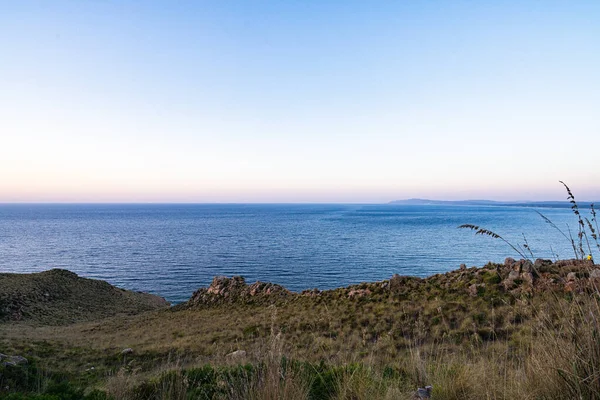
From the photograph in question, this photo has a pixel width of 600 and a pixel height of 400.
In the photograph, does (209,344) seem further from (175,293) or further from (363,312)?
(175,293)

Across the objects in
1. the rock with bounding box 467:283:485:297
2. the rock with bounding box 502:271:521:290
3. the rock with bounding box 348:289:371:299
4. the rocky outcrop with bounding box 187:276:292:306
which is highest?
the rock with bounding box 502:271:521:290

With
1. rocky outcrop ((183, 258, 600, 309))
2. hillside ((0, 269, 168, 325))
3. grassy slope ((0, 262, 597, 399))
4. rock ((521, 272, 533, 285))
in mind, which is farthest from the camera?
hillside ((0, 269, 168, 325))

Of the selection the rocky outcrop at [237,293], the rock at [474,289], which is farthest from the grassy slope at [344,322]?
the rocky outcrop at [237,293]

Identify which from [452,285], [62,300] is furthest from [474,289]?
[62,300]

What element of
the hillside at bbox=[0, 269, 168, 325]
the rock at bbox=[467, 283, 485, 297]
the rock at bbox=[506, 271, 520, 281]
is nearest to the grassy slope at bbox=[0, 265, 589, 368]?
the rock at bbox=[467, 283, 485, 297]

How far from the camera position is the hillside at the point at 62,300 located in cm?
2816

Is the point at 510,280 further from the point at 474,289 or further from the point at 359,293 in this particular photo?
the point at 359,293

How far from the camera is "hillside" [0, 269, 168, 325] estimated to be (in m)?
28.2

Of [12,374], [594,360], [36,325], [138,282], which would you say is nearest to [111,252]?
[138,282]

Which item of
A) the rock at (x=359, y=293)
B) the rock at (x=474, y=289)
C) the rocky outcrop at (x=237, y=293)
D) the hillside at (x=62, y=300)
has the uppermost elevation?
the rock at (x=474, y=289)

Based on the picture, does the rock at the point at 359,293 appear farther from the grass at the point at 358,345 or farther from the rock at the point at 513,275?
the rock at the point at 513,275

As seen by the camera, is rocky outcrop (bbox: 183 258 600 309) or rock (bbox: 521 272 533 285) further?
rock (bbox: 521 272 533 285)

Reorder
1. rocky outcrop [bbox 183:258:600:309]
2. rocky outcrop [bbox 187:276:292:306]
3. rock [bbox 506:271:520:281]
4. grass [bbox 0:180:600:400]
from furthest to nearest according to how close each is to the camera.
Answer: rocky outcrop [bbox 187:276:292:306]
rock [bbox 506:271:520:281]
rocky outcrop [bbox 183:258:600:309]
grass [bbox 0:180:600:400]

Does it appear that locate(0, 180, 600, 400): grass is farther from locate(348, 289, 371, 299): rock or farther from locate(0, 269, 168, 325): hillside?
locate(0, 269, 168, 325): hillside
